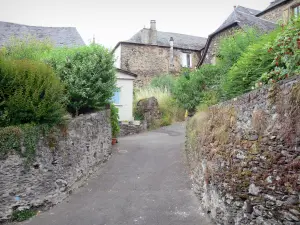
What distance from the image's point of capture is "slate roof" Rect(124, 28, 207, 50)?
28789 mm

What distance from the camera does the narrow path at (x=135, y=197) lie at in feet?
22.0

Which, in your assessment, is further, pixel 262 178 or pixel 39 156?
pixel 39 156

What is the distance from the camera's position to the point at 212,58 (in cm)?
1873

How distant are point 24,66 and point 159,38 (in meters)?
23.7

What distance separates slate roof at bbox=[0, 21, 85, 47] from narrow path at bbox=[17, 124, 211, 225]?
9711 millimetres

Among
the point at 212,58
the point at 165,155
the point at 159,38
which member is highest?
the point at 159,38

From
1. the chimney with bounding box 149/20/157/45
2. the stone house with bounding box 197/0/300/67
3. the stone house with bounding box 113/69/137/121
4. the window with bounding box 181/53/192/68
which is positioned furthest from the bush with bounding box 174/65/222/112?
the window with bounding box 181/53/192/68

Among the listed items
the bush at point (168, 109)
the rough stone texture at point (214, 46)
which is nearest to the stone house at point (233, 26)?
the rough stone texture at point (214, 46)

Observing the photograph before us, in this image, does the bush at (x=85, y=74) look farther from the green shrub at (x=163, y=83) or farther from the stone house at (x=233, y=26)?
the green shrub at (x=163, y=83)

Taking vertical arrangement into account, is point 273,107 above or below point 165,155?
above

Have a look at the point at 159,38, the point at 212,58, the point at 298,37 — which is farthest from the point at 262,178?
the point at 159,38

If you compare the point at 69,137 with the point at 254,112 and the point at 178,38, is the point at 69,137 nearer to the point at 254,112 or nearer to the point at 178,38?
the point at 254,112

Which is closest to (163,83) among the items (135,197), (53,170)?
(135,197)

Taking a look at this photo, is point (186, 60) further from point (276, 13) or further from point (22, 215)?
point (22, 215)
